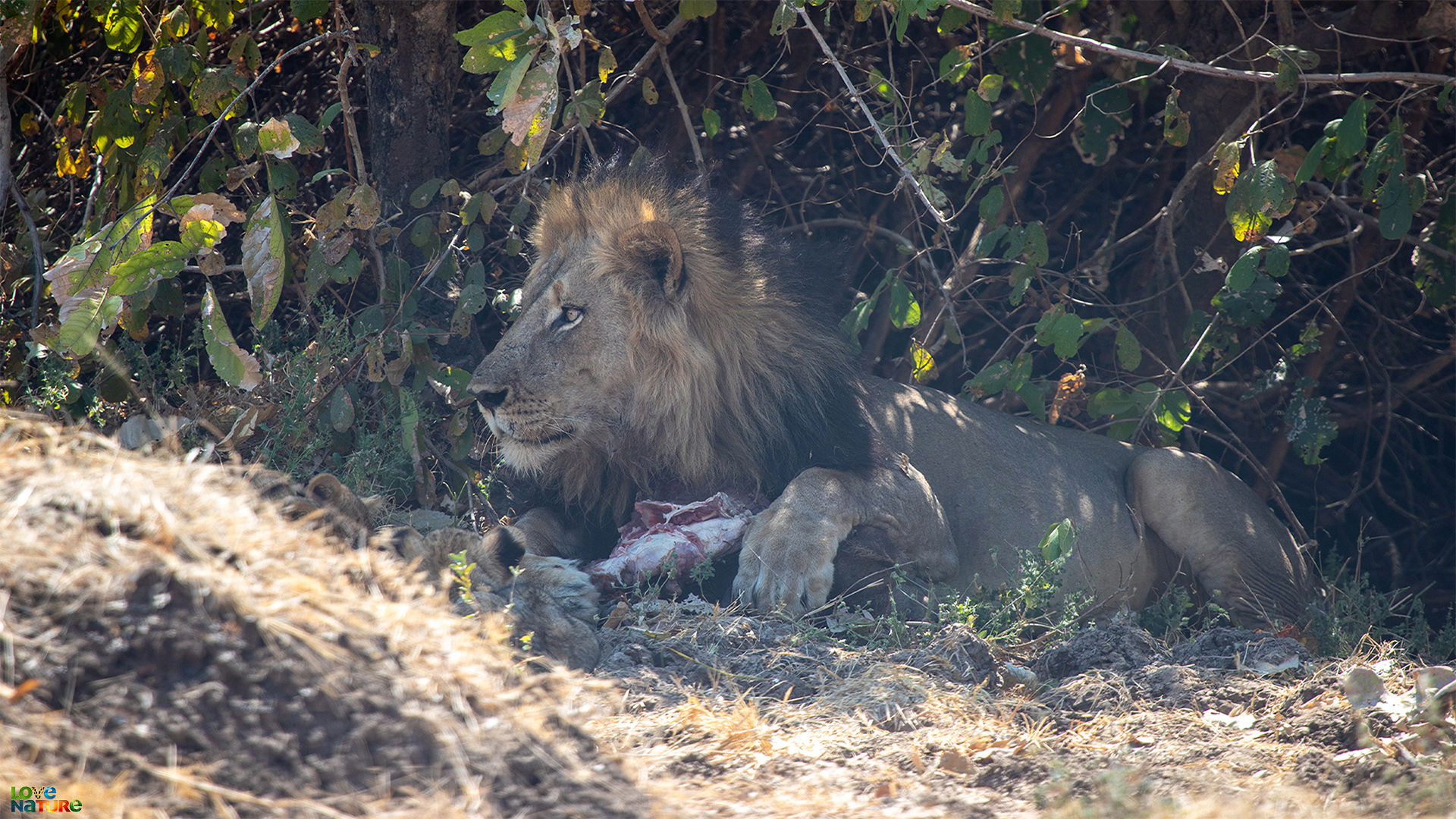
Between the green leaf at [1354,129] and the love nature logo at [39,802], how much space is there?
365 centimetres

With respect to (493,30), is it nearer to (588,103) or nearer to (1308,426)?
(588,103)

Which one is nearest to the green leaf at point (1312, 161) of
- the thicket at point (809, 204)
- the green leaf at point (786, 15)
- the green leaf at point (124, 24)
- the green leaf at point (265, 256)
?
the thicket at point (809, 204)

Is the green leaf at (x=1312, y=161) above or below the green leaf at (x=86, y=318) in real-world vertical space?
above

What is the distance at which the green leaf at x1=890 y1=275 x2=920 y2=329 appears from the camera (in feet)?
12.7

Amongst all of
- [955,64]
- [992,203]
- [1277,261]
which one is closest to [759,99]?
[955,64]

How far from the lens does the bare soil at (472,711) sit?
159 centimetres

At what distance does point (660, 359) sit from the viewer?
3.38 metres

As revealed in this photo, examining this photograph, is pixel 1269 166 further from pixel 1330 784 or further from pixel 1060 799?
pixel 1060 799

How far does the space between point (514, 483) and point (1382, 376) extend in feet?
12.8

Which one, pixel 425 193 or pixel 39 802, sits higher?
pixel 425 193

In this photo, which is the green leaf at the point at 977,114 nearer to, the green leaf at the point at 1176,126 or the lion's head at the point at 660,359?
the green leaf at the point at 1176,126

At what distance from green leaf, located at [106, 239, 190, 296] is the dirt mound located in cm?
106

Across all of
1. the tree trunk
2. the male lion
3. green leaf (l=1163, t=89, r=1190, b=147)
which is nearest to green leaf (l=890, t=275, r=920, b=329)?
the male lion

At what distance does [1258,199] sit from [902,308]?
4.06ft
